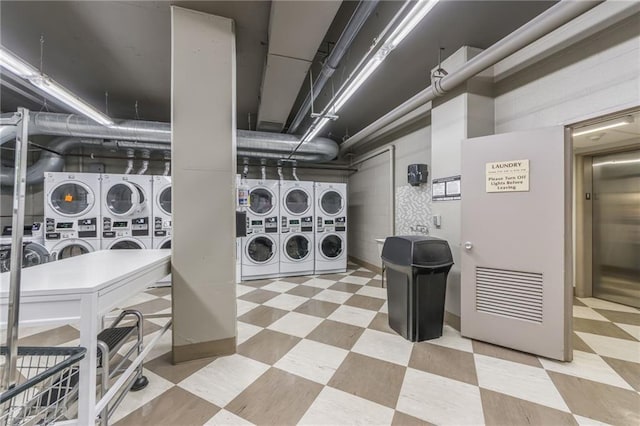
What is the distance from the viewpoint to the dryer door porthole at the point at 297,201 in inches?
200

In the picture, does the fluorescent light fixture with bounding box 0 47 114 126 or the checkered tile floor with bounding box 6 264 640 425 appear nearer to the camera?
the checkered tile floor with bounding box 6 264 640 425

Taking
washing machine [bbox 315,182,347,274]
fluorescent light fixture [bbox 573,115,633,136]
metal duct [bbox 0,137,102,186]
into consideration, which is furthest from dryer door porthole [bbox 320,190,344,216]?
metal duct [bbox 0,137,102,186]

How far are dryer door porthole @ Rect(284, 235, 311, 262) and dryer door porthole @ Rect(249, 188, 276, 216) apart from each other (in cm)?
74

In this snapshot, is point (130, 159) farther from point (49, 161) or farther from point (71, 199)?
point (71, 199)

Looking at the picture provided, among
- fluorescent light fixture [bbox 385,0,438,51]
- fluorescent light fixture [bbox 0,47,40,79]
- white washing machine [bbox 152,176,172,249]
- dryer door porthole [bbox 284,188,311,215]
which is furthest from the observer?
dryer door porthole [bbox 284,188,311,215]

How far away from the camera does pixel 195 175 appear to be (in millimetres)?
2148

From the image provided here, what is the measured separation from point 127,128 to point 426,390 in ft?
17.5

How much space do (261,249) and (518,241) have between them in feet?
13.2

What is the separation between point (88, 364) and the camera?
3.47 feet

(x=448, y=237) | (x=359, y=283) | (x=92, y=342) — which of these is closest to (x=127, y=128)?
(x=92, y=342)

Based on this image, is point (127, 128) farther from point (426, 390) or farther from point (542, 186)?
point (542, 186)

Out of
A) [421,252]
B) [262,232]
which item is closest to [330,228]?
[262,232]

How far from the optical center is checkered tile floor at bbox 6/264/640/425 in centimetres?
154

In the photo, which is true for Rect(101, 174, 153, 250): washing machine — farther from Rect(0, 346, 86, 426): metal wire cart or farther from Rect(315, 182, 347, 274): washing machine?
Rect(0, 346, 86, 426): metal wire cart
